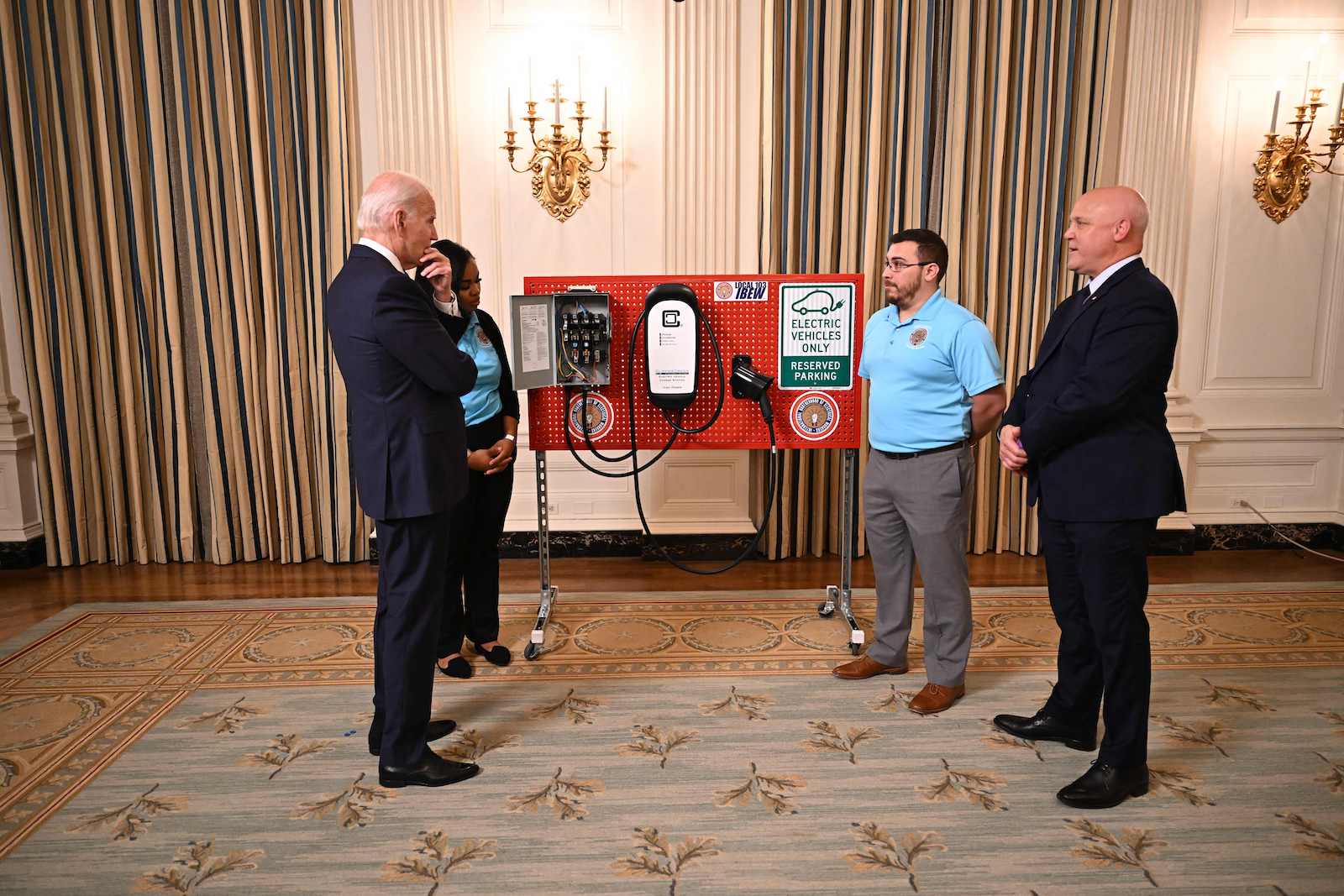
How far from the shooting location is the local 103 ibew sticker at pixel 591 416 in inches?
134

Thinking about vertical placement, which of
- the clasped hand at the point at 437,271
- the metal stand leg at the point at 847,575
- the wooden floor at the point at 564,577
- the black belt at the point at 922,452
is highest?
the clasped hand at the point at 437,271

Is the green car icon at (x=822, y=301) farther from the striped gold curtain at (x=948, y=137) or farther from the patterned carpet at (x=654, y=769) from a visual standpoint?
the patterned carpet at (x=654, y=769)

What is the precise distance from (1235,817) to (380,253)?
2631mm

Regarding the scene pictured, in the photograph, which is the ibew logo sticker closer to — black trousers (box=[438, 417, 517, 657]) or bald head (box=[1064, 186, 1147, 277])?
black trousers (box=[438, 417, 517, 657])

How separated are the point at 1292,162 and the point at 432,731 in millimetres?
4675

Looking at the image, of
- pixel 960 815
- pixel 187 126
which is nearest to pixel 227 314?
pixel 187 126

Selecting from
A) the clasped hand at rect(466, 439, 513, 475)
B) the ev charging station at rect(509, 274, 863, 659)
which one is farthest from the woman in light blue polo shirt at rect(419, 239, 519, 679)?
the ev charging station at rect(509, 274, 863, 659)

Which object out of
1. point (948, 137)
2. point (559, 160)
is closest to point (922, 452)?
point (948, 137)

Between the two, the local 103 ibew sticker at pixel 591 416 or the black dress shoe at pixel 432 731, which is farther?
the local 103 ibew sticker at pixel 591 416

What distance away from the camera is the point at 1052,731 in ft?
8.71

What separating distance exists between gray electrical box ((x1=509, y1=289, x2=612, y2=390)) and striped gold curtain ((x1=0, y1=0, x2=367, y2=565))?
63.7 inches

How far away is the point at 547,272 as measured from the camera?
431cm

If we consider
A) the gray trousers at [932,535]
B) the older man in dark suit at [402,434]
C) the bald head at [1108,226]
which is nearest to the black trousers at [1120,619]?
the gray trousers at [932,535]

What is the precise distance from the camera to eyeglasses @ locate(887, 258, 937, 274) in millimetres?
2727
